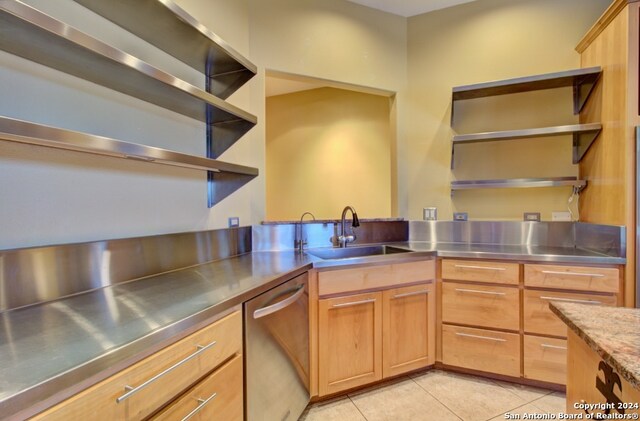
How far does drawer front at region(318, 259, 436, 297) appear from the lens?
1780mm

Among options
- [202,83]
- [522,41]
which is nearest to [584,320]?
→ [202,83]

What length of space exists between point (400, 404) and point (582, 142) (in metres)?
2.30

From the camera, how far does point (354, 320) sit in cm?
184

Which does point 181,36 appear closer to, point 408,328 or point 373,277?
point 373,277

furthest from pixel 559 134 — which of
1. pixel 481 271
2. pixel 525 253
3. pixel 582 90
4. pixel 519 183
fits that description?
pixel 481 271

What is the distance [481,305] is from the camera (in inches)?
79.0

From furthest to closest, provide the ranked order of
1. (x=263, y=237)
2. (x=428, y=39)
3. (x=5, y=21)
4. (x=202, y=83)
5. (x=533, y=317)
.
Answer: (x=428, y=39), (x=263, y=237), (x=533, y=317), (x=202, y=83), (x=5, y=21)

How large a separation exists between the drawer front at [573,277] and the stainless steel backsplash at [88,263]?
6.61 ft

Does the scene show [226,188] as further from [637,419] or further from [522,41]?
[522,41]

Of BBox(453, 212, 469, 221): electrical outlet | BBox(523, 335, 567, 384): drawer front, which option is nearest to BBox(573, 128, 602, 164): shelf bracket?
BBox(453, 212, 469, 221): electrical outlet

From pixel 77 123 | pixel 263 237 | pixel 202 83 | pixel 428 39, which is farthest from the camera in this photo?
pixel 428 39

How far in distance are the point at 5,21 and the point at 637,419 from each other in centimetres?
174

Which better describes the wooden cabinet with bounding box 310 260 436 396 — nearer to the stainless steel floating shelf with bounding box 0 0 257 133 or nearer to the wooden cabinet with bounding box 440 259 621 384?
the wooden cabinet with bounding box 440 259 621 384

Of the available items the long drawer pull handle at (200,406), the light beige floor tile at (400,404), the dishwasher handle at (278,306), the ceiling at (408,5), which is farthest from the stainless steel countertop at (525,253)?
the ceiling at (408,5)
